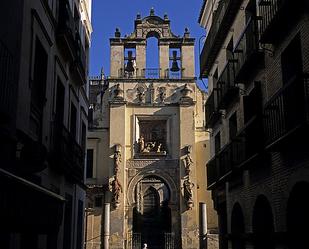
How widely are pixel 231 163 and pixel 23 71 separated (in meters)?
6.59

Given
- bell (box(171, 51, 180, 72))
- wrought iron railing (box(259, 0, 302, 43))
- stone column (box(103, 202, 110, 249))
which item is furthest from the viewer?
bell (box(171, 51, 180, 72))

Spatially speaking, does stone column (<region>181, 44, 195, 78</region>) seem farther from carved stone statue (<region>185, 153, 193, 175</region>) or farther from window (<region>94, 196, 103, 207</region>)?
window (<region>94, 196, 103, 207</region>)

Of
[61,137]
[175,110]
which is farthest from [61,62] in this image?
[175,110]

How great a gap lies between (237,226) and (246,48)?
5.48 m

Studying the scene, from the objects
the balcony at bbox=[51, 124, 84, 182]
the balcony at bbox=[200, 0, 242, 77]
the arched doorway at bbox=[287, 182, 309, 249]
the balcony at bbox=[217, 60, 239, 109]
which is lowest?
the arched doorway at bbox=[287, 182, 309, 249]

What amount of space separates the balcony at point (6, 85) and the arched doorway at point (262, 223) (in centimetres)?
617

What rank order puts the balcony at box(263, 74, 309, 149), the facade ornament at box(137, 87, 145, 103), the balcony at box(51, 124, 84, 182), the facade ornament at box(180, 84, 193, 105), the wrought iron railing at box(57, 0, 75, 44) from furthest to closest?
the facade ornament at box(137, 87, 145, 103) → the facade ornament at box(180, 84, 193, 105) → the wrought iron railing at box(57, 0, 75, 44) → the balcony at box(51, 124, 84, 182) → the balcony at box(263, 74, 309, 149)

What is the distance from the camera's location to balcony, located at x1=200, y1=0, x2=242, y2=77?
14.2m

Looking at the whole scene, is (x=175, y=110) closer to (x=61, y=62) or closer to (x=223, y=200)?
(x=223, y=200)

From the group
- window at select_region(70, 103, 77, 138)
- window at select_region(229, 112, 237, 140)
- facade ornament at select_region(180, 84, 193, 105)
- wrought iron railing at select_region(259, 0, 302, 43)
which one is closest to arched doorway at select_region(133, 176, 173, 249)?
facade ornament at select_region(180, 84, 193, 105)

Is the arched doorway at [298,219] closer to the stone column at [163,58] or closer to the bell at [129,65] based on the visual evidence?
the stone column at [163,58]

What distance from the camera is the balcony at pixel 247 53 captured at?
11.0m

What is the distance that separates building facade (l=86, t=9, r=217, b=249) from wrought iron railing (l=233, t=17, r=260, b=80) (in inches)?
682

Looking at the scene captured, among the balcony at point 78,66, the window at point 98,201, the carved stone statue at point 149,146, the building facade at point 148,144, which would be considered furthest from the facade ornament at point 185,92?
the balcony at point 78,66
